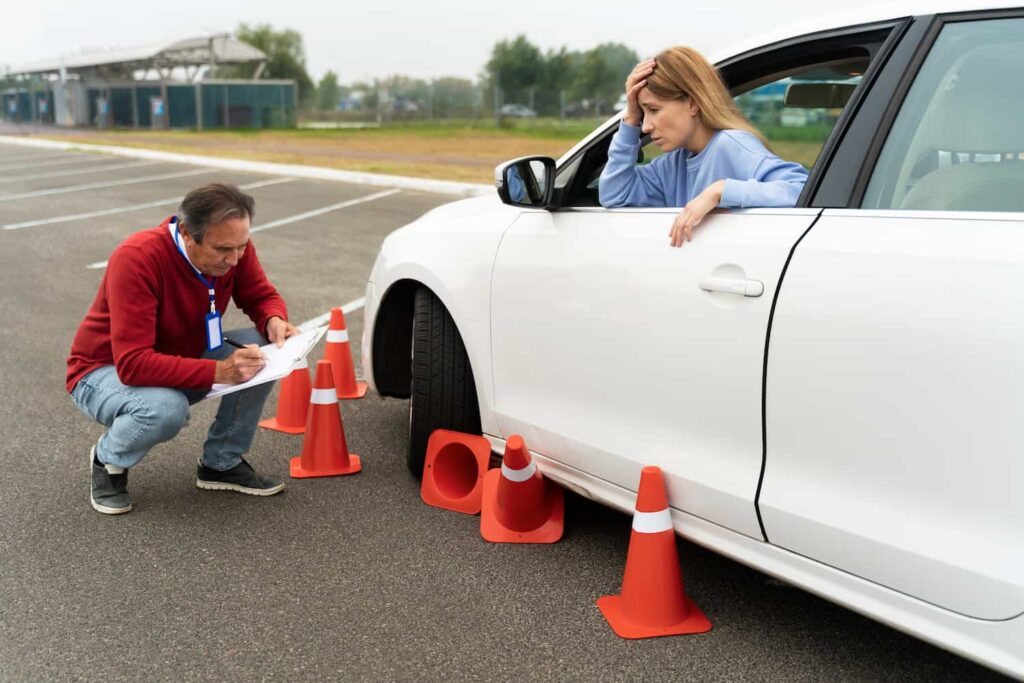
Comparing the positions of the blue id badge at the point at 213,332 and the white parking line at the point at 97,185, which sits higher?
the blue id badge at the point at 213,332

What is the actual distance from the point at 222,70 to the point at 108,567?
50212 mm

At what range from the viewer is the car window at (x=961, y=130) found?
2201 millimetres

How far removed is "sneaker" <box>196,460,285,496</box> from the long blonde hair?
2060 millimetres

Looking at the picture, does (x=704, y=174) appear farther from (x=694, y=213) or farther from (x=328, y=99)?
(x=328, y=99)

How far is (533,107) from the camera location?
36531mm

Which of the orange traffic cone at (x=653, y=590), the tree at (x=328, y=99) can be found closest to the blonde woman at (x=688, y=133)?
the orange traffic cone at (x=653, y=590)

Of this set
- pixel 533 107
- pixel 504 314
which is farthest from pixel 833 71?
pixel 533 107

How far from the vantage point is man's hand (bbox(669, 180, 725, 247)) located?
8.48ft

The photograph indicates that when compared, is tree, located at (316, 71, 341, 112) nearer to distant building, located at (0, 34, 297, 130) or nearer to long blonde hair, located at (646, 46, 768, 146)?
distant building, located at (0, 34, 297, 130)

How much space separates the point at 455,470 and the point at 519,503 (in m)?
0.46

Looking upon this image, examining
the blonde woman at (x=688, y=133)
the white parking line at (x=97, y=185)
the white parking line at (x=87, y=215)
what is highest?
the blonde woman at (x=688, y=133)

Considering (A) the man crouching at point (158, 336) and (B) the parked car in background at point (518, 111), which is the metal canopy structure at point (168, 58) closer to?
(B) the parked car in background at point (518, 111)

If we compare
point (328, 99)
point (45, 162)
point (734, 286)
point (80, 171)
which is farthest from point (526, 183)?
point (328, 99)

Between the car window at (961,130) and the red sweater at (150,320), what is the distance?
2.28 m
